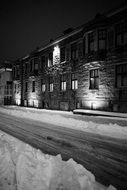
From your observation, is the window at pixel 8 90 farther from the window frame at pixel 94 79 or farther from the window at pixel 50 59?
the window frame at pixel 94 79

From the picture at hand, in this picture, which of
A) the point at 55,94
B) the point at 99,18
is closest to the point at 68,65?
the point at 55,94

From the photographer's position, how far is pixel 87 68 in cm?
1841

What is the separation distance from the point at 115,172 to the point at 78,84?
635 inches

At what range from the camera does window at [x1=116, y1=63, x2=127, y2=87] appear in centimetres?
1511

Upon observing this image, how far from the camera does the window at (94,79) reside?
1758 centimetres

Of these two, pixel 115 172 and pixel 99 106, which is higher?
pixel 99 106

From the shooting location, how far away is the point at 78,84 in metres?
19.7

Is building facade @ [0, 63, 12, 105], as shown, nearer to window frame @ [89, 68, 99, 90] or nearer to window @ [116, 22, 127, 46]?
window frame @ [89, 68, 99, 90]

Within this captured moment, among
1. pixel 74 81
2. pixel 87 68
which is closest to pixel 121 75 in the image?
pixel 87 68

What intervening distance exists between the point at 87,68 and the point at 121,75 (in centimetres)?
452

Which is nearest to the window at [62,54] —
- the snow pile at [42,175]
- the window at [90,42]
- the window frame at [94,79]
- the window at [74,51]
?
the window at [74,51]

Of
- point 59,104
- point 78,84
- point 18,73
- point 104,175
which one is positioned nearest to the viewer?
point 104,175

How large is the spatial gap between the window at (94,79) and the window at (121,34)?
392 centimetres

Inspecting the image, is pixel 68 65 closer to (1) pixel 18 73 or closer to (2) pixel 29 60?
A: (2) pixel 29 60
